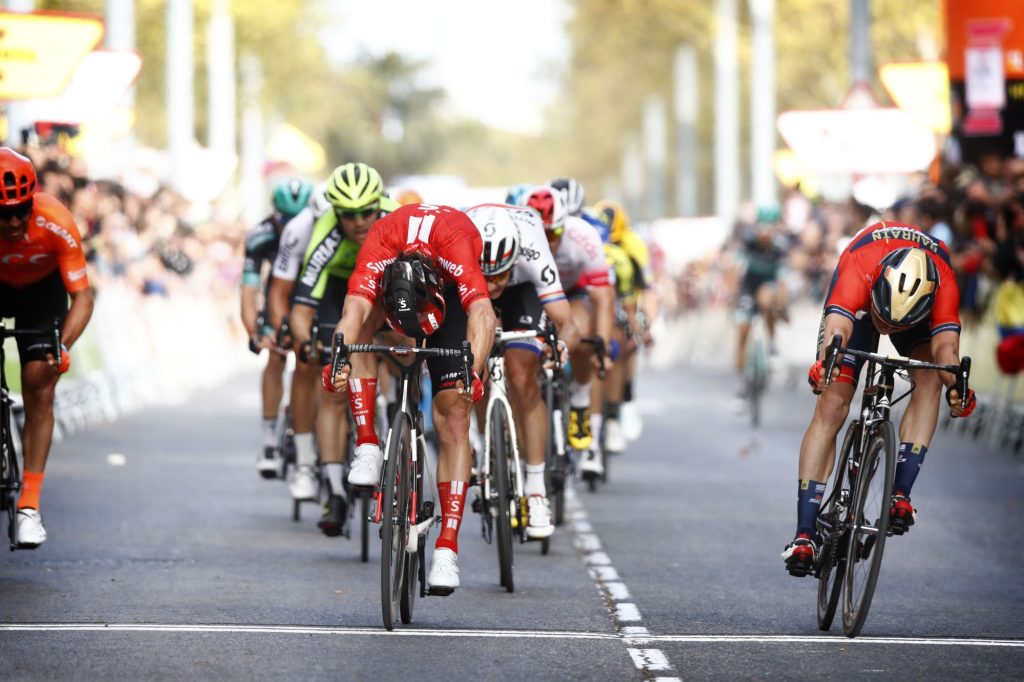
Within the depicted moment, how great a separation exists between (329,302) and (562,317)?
1.44 m

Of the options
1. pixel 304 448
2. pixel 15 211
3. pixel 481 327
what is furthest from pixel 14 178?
pixel 304 448

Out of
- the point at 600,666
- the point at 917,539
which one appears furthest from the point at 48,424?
the point at 917,539

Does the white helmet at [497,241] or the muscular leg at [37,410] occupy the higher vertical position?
the white helmet at [497,241]

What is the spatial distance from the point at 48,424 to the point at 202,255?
20625mm

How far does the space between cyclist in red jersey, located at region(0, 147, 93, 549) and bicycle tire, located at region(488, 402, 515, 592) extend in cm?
198

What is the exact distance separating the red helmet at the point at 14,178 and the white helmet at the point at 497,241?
2.00m

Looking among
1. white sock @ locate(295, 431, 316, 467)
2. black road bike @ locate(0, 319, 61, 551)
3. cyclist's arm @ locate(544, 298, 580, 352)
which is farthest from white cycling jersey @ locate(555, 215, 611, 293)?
black road bike @ locate(0, 319, 61, 551)

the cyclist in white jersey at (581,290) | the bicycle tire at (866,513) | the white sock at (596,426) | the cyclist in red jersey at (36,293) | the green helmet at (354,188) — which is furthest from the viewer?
the white sock at (596,426)

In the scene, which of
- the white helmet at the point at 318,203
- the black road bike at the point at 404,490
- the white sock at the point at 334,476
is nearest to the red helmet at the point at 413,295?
the black road bike at the point at 404,490

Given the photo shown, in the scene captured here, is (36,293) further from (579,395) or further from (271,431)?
(579,395)

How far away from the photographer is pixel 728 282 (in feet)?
110

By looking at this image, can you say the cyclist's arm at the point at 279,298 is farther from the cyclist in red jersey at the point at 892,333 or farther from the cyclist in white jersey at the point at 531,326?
the cyclist in red jersey at the point at 892,333

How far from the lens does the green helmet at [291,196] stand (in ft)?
45.4

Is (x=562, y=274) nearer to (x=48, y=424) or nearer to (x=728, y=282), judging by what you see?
(x=48, y=424)
